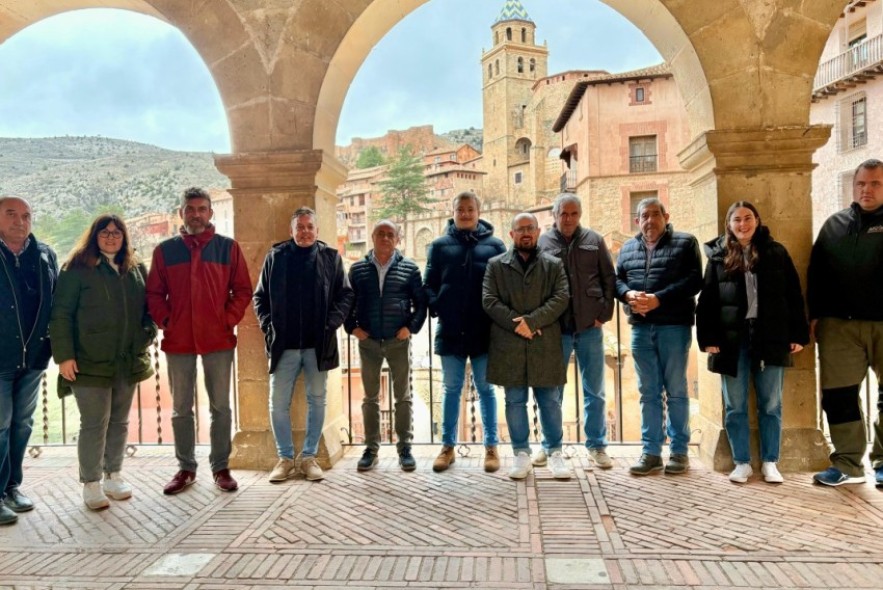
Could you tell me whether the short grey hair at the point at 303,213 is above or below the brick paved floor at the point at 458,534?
above

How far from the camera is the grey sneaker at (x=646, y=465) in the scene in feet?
12.5

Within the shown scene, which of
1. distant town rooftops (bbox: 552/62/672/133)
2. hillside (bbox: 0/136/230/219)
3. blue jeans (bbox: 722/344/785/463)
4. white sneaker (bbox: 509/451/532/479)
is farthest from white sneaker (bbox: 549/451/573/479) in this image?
hillside (bbox: 0/136/230/219)

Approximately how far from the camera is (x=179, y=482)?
370 cm

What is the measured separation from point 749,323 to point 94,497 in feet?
12.8

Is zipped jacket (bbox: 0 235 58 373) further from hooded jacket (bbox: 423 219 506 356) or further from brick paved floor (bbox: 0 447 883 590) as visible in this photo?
hooded jacket (bbox: 423 219 506 356)

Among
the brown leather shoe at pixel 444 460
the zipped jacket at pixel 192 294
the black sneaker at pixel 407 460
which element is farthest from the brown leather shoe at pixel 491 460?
the zipped jacket at pixel 192 294

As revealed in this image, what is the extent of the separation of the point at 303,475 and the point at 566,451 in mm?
1854

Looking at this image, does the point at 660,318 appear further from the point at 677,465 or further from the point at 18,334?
the point at 18,334

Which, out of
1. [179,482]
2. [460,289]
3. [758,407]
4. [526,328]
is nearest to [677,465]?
[758,407]

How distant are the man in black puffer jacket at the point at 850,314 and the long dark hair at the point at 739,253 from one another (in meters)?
0.44

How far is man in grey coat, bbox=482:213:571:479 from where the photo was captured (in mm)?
3707

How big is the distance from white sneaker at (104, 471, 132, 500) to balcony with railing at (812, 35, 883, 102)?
21484 millimetres

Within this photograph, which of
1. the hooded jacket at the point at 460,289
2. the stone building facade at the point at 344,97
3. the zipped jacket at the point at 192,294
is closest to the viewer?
the zipped jacket at the point at 192,294

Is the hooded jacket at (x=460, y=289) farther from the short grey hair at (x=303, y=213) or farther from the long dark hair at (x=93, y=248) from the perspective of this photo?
the long dark hair at (x=93, y=248)
